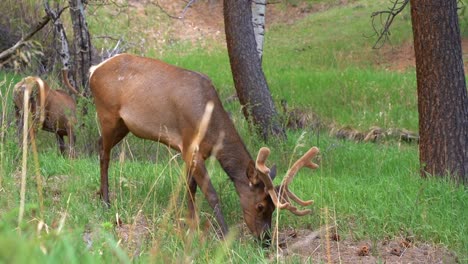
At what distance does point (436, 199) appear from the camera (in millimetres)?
7973

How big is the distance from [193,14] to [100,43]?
12.8 metres

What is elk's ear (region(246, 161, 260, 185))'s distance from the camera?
23.2 feet

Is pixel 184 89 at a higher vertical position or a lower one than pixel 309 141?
higher

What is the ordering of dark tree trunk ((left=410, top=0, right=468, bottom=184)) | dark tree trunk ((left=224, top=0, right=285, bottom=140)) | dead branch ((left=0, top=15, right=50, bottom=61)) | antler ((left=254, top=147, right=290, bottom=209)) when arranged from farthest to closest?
1. dark tree trunk ((left=224, top=0, right=285, bottom=140))
2. dark tree trunk ((left=410, top=0, right=468, bottom=184))
3. dead branch ((left=0, top=15, right=50, bottom=61))
4. antler ((left=254, top=147, right=290, bottom=209))

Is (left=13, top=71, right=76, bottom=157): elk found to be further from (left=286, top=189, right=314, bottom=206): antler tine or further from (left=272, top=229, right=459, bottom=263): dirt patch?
(left=272, top=229, right=459, bottom=263): dirt patch

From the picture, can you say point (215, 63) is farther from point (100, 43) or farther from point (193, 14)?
point (193, 14)

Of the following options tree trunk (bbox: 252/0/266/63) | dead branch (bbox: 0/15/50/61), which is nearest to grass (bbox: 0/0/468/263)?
dead branch (bbox: 0/15/50/61)

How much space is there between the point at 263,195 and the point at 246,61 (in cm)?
507

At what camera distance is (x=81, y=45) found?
11.9 m

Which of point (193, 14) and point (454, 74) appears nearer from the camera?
point (454, 74)

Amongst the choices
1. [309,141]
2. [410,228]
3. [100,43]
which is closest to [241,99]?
[309,141]

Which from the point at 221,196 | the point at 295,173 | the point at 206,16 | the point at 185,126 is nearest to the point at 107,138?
the point at 185,126

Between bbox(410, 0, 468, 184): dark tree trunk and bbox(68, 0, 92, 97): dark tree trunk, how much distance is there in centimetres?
461

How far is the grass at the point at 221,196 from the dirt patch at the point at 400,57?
4111mm
